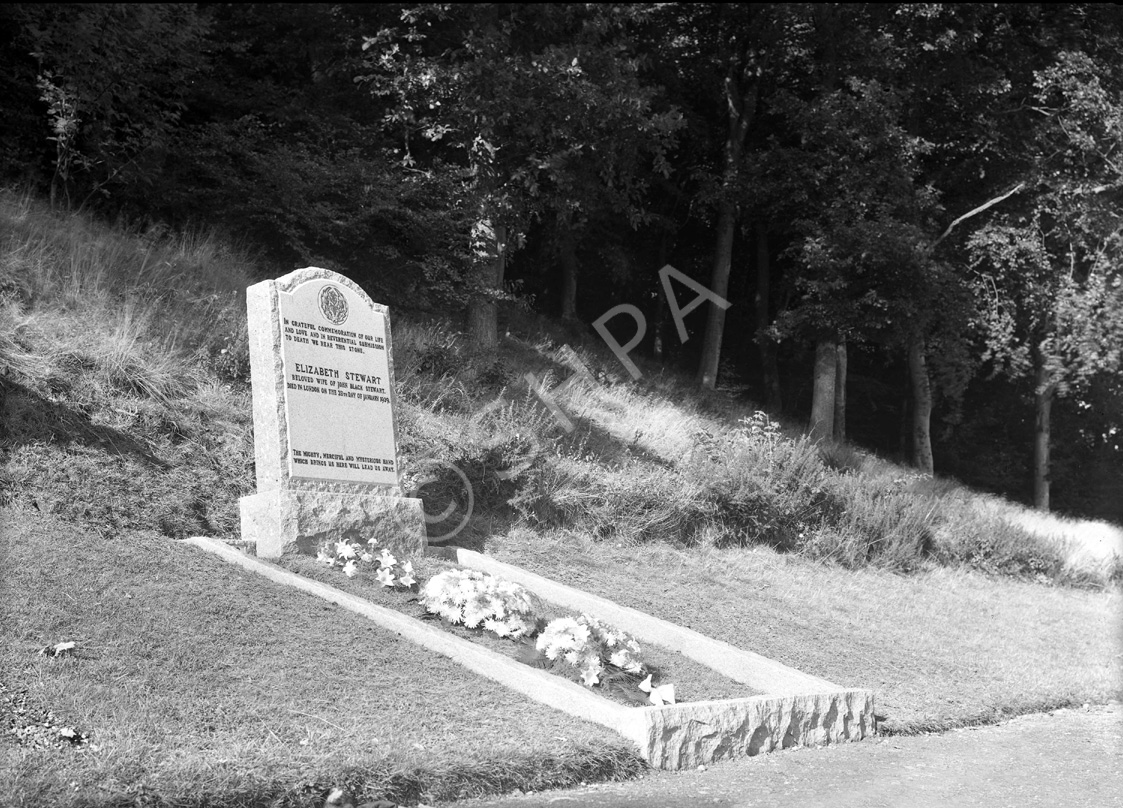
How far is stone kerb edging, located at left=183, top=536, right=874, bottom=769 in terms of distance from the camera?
6168 mm

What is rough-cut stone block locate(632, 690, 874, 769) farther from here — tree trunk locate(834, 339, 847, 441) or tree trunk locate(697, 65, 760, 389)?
tree trunk locate(834, 339, 847, 441)

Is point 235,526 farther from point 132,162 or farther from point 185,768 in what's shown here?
point 132,162

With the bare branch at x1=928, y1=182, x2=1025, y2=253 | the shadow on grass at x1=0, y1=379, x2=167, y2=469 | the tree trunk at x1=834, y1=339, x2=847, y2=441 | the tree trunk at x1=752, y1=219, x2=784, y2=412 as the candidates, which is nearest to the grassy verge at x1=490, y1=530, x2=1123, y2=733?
the shadow on grass at x1=0, y1=379, x2=167, y2=469

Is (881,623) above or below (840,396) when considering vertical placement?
below

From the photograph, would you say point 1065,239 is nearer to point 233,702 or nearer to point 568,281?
point 568,281

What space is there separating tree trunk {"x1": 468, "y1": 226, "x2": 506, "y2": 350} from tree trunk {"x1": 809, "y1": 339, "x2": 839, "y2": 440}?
7.68 m

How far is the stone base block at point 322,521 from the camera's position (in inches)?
340

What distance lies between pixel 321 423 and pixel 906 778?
16.7ft

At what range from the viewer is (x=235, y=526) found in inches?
370


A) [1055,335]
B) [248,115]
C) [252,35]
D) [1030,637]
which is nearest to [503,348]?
[248,115]

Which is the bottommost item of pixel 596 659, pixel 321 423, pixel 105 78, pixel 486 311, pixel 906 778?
pixel 906 778

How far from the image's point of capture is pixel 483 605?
7.45m

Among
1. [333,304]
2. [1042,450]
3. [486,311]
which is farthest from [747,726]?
[1042,450]

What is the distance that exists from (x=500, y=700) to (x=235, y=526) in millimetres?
3858
